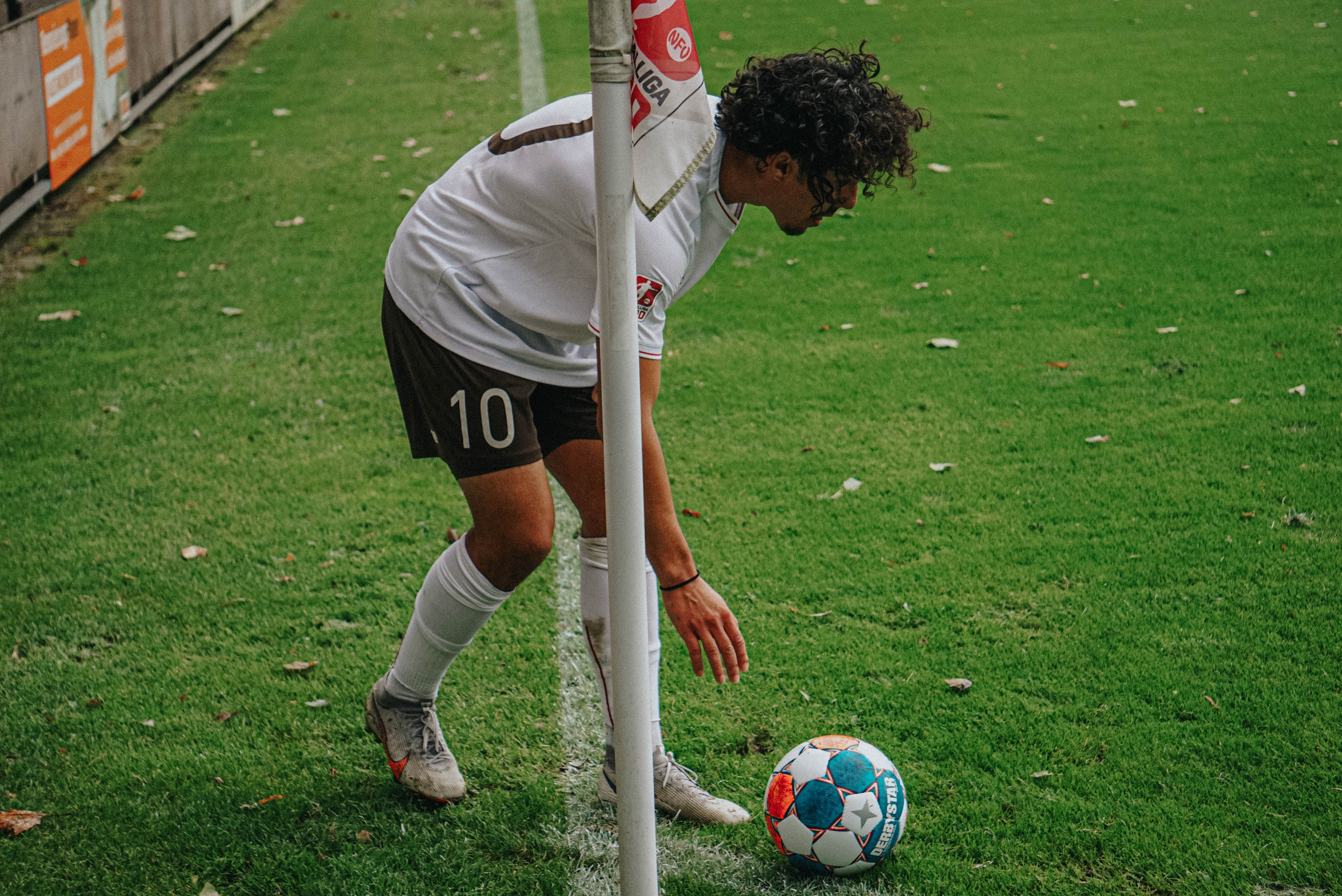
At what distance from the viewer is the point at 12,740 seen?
3.25 m

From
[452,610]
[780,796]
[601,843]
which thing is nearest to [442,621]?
[452,610]

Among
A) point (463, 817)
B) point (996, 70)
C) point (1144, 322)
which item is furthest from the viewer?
point (996, 70)

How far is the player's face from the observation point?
2.34 metres

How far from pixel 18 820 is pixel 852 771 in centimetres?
210

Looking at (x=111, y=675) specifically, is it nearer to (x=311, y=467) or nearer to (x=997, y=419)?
(x=311, y=467)

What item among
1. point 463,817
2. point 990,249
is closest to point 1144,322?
point 990,249

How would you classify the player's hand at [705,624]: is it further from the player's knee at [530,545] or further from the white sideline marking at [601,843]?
the white sideline marking at [601,843]

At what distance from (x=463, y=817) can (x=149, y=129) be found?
9345 millimetres

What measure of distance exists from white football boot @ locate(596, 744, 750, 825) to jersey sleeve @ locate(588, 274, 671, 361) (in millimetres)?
1110

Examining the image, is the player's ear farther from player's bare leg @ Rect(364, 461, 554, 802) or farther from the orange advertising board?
the orange advertising board

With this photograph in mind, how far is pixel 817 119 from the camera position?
225 centimetres

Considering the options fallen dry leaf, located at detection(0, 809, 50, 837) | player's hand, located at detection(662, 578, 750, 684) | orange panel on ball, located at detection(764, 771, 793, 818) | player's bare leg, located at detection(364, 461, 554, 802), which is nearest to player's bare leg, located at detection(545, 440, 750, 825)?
player's bare leg, located at detection(364, 461, 554, 802)

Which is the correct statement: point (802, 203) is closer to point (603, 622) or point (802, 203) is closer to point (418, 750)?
point (603, 622)

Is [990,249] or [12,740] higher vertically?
[990,249]
